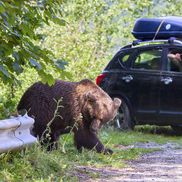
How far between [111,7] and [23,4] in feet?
47.4

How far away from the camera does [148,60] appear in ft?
49.8

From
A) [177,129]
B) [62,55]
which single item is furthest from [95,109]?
[62,55]

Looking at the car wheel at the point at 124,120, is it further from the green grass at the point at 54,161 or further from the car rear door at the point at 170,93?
the green grass at the point at 54,161

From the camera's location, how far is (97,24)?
20578mm

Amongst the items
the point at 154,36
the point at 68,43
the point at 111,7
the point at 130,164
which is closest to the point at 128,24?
the point at 111,7

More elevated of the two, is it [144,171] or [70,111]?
[70,111]

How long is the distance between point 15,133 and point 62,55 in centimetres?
1194

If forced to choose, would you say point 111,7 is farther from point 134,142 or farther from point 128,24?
point 134,142

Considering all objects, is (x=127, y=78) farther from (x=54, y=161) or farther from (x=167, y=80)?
(x=54, y=161)

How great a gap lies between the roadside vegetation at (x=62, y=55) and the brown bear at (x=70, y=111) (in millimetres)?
272

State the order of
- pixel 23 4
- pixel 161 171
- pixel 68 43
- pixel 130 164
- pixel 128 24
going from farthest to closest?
pixel 128 24
pixel 68 43
pixel 130 164
pixel 161 171
pixel 23 4

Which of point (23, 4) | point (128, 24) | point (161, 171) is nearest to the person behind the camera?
point (23, 4)

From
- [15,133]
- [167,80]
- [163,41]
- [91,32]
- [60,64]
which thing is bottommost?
[167,80]

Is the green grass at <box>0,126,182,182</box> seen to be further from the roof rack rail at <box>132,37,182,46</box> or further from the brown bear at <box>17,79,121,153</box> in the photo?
the roof rack rail at <box>132,37,182,46</box>
